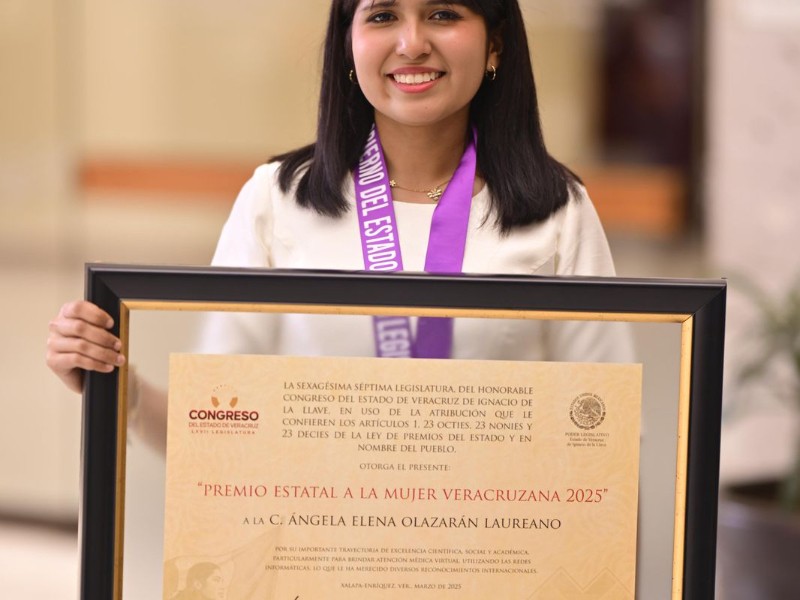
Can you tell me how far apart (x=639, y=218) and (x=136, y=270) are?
2.38 m

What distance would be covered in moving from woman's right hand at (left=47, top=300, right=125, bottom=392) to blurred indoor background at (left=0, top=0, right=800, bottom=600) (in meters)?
2.12

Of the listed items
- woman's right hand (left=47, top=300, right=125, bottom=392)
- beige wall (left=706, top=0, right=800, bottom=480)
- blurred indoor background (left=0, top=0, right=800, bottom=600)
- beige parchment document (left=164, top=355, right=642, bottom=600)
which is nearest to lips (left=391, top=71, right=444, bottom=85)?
beige parchment document (left=164, top=355, right=642, bottom=600)

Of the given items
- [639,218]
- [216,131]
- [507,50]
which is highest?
[216,131]

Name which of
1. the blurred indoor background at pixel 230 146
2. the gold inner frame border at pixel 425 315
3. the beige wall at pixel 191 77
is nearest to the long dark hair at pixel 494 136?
the gold inner frame border at pixel 425 315

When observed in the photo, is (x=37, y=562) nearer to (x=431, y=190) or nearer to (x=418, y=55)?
(x=431, y=190)

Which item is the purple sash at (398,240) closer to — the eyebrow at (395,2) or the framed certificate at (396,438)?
the framed certificate at (396,438)

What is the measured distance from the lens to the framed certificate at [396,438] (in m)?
1.26

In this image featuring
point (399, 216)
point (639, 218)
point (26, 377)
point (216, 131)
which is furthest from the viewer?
point (26, 377)

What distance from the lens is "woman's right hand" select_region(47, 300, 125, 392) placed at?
124 centimetres

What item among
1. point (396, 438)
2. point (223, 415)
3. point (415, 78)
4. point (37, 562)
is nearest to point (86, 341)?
point (223, 415)

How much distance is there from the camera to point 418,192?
139 centimetres

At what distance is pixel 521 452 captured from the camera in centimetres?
128

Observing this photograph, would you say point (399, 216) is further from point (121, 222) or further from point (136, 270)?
point (121, 222)

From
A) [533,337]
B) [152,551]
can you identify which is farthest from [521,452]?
[152,551]
